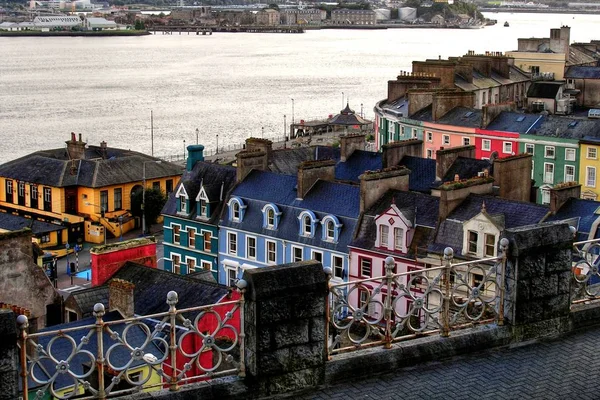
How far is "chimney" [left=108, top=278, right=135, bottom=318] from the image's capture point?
1842cm

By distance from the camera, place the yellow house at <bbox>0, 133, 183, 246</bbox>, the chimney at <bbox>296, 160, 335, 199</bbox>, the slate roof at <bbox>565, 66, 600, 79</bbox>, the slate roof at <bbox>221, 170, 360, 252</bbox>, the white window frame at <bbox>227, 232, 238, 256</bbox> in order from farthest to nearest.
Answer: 1. the slate roof at <bbox>565, 66, 600, 79</bbox>
2. the yellow house at <bbox>0, 133, 183, 246</bbox>
3. the white window frame at <bbox>227, 232, 238, 256</bbox>
4. the chimney at <bbox>296, 160, 335, 199</bbox>
5. the slate roof at <bbox>221, 170, 360, 252</bbox>

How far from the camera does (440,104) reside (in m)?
50.2

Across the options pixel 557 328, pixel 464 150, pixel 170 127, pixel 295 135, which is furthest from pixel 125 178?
pixel 170 127

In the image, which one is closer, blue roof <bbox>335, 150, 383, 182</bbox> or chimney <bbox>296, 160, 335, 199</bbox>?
chimney <bbox>296, 160, 335, 199</bbox>

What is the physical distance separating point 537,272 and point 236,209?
23.1 m

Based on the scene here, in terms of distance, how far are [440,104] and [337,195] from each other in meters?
21.6

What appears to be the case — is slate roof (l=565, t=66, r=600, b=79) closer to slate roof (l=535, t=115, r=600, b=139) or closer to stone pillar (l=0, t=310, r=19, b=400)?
slate roof (l=535, t=115, r=600, b=139)

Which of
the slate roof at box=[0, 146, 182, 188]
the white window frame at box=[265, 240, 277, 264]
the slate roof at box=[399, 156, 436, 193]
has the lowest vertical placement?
the slate roof at box=[0, 146, 182, 188]

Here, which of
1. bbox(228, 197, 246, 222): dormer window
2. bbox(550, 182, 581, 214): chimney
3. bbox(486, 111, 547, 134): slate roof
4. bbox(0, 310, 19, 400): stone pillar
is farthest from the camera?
bbox(486, 111, 547, 134): slate roof

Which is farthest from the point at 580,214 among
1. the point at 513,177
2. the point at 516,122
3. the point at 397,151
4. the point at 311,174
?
the point at 516,122

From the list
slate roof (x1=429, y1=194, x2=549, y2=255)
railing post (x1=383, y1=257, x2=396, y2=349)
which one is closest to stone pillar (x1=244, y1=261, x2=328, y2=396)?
railing post (x1=383, y1=257, x2=396, y2=349)

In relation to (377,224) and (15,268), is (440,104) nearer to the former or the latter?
(377,224)

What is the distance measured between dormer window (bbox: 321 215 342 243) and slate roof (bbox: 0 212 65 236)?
759 inches

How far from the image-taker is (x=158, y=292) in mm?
21547
